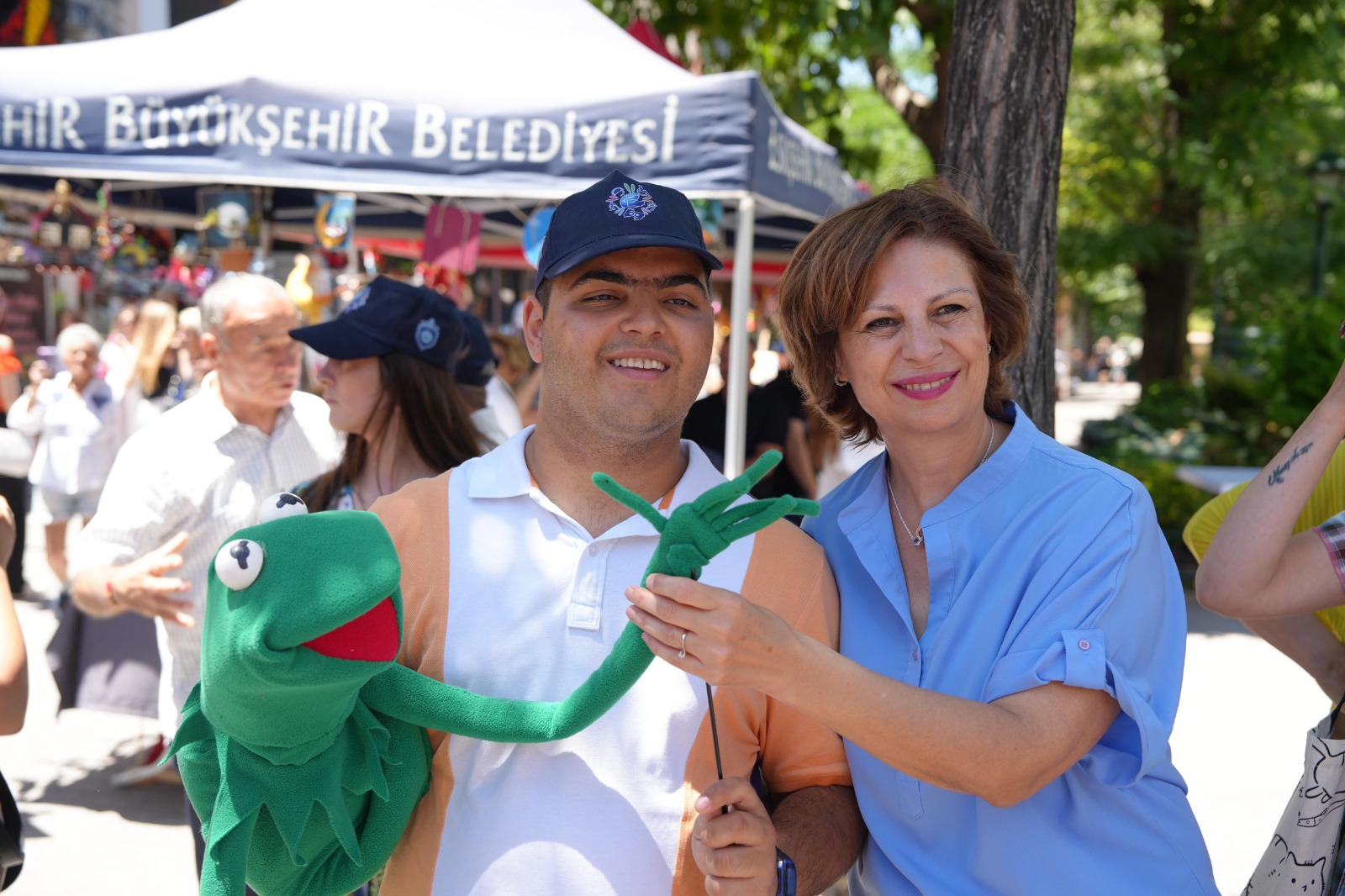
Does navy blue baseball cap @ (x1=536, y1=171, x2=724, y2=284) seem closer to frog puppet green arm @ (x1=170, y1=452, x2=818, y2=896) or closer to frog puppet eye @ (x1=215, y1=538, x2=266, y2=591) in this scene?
frog puppet green arm @ (x1=170, y1=452, x2=818, y2=896)

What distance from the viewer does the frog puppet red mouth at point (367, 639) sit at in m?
1.39

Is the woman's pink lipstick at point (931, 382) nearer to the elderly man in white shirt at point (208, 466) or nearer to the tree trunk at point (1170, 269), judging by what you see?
the elderly man in white shirt at point (208, 466)

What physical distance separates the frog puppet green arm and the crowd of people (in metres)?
0.10

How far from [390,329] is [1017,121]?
1.75 m

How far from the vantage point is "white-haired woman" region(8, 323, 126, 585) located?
7.33m

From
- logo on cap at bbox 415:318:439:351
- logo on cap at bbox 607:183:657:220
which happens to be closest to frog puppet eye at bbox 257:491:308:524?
logo on cap at bbox 607:183:657:220

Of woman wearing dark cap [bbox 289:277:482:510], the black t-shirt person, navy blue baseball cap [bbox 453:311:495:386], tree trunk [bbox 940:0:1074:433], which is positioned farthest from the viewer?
the black t-shirt person

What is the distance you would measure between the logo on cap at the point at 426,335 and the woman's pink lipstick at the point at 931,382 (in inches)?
69.4

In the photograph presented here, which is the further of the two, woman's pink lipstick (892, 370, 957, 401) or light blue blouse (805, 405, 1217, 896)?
woman's pink lipstick (892, 370, 957, 401)

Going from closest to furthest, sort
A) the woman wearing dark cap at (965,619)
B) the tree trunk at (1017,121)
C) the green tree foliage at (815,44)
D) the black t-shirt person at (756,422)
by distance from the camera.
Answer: the woman wearing dark cap at (965,619) → the tree trunk at (1017,121) → the black t-shirt person at (756,422) → the green tree foliage at (815,44)

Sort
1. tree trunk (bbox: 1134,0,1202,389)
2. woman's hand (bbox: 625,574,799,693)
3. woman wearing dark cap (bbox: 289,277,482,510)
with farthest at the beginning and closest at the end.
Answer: tree trunk (bbox: 1134,0,1202,389) → woman wearing dark cap (bbox: 289,277,482,510) → woman's hand (bbox: 625,574,799,693)

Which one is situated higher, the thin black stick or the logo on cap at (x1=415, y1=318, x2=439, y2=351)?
the logo on cap at (x1=415, y1=318, x2=439, y2=351)

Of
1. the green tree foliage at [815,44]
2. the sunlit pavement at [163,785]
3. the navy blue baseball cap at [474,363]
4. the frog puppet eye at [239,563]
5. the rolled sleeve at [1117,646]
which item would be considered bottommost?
the sunlit pavement at [163,785]

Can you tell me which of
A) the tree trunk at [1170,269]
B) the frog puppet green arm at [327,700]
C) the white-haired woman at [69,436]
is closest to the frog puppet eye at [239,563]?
the frog puppet green arm at [327,700]
